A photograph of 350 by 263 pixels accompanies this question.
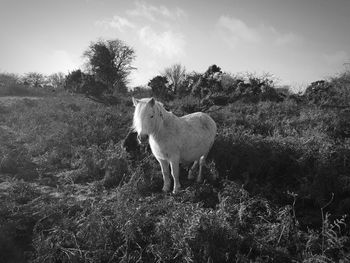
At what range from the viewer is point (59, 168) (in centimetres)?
799

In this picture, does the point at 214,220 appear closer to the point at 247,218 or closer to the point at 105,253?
the point at 247,218

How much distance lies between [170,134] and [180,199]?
1.35 metres

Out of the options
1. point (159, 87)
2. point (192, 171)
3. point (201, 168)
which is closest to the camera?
point (201, 168)

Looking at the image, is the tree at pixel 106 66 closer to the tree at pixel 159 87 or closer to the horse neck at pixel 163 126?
the tree at pixel 159 87

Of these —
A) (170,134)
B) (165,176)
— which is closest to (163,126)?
(170,134)

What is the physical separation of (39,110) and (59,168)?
665cm

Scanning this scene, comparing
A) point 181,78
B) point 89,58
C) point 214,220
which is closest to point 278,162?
point 214,220

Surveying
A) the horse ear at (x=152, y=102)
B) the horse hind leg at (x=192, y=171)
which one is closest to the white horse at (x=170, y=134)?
the horse ear at (x=152, y=102)

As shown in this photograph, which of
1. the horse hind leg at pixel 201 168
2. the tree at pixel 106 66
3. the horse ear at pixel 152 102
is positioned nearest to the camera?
the horse ear at pixel 152 102

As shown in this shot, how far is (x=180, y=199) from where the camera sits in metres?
5.69

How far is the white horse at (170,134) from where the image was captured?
17.4ft

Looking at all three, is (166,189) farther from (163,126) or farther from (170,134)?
(163,126)

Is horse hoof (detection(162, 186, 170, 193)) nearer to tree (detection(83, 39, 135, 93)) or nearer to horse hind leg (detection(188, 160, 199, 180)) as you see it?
horse hind leg (detection(188, 160, 199, 180))

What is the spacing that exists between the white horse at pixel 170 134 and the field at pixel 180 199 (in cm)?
65
